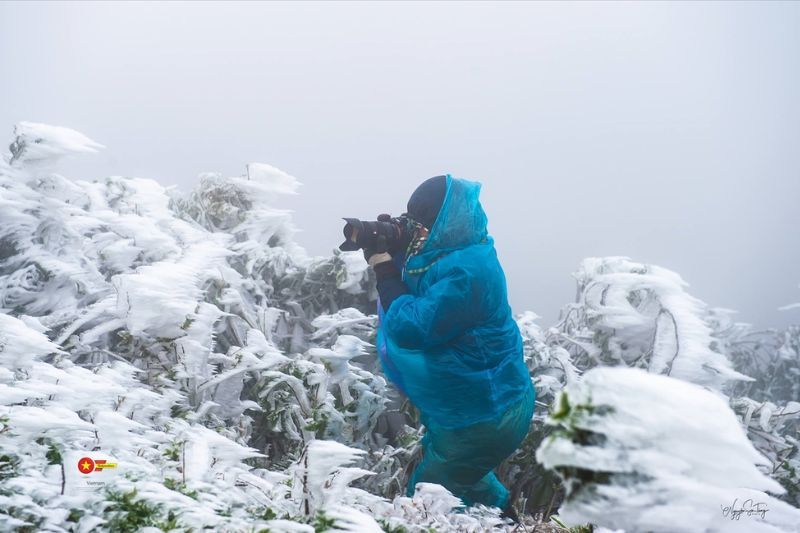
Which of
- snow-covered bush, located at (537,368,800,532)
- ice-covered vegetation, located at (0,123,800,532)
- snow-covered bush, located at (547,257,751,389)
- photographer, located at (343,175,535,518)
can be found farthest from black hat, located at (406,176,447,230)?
snow-covered bush, located at (537,368,800,532)

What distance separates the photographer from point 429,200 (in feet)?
7.54

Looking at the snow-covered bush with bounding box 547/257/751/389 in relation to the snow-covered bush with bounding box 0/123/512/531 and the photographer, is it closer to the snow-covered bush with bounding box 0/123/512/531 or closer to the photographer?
the photographer

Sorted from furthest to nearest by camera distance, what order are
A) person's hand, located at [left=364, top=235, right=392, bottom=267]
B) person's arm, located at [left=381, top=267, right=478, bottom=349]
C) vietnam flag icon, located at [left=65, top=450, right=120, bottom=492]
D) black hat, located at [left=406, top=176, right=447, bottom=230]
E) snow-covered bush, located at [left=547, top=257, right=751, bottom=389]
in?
person's hand, located at [left=364, top=235, right=392, bottom=267], black hat, located at [left=406, top=176, right=447, bottom=230], person's arm, located at [left=381, top=267, right=478, bottom=349], snow-covered bush, located at [left=547, top=257, right=751, bottom=389], vietnam flag icon, located at [left=65, top=450, right=120, bottom=492]

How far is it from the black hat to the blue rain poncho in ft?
0.12

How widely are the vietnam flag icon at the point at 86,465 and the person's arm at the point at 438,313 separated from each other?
129cm

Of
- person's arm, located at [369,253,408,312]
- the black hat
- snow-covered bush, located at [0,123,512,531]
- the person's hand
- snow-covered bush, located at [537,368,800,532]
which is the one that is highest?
the black hat

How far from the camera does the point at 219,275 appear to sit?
254 cm

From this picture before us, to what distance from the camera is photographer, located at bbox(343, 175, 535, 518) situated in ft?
7.10

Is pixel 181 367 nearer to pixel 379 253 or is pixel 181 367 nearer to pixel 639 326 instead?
pixel 379 253

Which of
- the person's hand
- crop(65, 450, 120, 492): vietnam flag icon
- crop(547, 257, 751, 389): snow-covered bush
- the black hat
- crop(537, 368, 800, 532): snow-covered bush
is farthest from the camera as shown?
the person's hand

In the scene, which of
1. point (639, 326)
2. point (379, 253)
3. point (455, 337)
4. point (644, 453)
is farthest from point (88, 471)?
point (639, 326)

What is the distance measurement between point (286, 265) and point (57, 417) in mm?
2664

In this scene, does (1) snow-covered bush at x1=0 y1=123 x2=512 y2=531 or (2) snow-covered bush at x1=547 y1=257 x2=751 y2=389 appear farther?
(2) snow-covered bush at x1=547 y1=257 x2=751 y2=389

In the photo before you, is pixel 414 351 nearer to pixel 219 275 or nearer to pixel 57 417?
pixel 219 275
